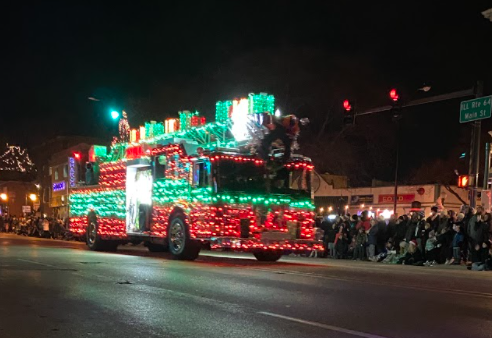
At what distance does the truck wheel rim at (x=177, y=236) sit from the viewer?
14781mm

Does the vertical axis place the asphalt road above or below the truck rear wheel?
above

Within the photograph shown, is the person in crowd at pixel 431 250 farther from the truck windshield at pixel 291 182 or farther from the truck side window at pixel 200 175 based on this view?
the truck side window at pixel 200 175

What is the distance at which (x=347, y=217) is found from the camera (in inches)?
846

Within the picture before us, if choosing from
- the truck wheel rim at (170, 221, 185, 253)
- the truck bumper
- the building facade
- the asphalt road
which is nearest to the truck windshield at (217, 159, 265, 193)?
the truck bumper

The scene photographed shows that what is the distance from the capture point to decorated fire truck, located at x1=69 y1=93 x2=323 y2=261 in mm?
13820

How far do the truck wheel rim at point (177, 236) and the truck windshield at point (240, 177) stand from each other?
179cm

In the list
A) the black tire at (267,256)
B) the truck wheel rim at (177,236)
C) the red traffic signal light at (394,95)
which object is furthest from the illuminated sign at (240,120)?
the red traffic signal light at (394,95)

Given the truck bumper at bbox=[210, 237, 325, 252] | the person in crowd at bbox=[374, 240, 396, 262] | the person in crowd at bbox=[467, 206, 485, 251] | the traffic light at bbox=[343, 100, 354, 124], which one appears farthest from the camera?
the traffic light at bbox=[343, 100, 354, 124]

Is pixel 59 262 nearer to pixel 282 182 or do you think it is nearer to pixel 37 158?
pixel 282 182

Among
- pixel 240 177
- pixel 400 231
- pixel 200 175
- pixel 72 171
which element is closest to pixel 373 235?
pixel 400 231

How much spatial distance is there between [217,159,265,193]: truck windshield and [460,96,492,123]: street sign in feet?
22.6

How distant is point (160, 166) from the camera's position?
52.0ft

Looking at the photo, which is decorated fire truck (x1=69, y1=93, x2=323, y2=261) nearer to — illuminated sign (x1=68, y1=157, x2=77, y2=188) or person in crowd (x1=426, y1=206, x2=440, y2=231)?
illuminated sign (x1=68, y1=157, x2=77, y2=188)

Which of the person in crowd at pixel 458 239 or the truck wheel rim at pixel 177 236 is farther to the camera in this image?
the person in crowd at pixel 458 239
